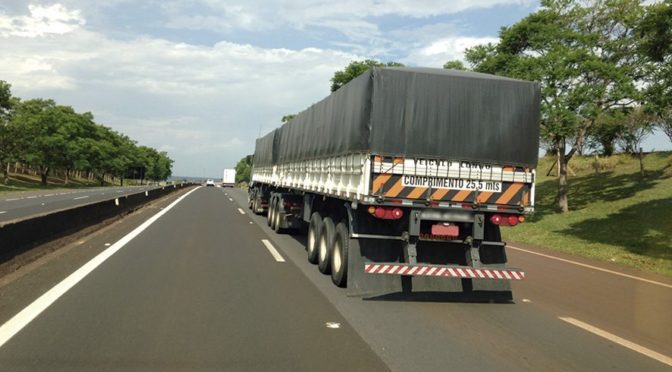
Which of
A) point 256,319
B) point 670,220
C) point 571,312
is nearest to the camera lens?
point 256,319

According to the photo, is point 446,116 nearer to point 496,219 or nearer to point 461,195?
point 461,195

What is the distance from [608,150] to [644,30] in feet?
71.4

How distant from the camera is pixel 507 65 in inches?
955

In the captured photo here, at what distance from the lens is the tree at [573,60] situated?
69.1 ft

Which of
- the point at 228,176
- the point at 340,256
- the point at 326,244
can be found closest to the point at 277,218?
the point at 326,244

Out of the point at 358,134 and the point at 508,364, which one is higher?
the point at 358,134

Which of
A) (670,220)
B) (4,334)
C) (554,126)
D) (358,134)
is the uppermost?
(554,126)

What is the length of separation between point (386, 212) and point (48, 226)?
7.68 meters

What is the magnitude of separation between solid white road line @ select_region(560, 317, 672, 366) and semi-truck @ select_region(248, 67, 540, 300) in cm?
113

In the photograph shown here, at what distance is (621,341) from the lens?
579cm

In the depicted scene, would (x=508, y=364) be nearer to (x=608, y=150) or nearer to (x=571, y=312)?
(x=571, y=312)

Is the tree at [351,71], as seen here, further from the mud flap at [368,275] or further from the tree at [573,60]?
the mud flap at [368,275]

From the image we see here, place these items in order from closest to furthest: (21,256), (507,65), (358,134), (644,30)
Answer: (358,134), (21,256), (644,30), (507,65)

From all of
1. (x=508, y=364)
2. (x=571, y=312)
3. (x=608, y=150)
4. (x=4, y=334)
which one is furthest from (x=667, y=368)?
(x=608, y=150)
